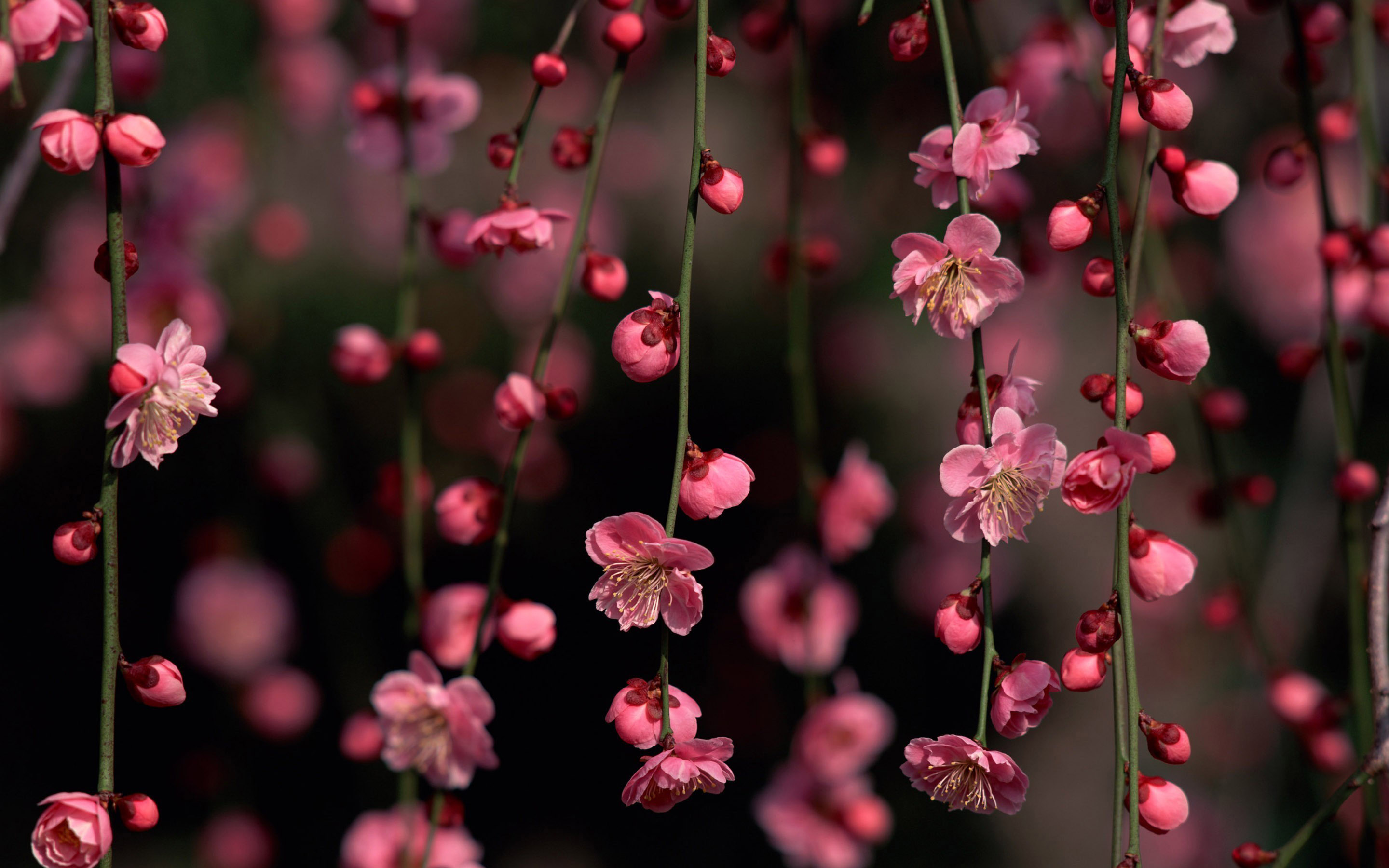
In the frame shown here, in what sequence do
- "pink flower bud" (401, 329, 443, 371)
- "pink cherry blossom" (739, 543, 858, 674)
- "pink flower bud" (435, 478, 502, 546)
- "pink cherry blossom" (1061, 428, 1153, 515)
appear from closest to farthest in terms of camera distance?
1. "pink cherry blossom" (1061, 428, 1153, 515)
2. "pink flower bud" (435, 478, 502, 546)
3. "pink flower bud" (401, 329, 443, 371)
4. "pink cherry blossom" (739, 543, 858, 674)

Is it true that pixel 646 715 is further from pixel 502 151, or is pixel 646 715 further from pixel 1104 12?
pixel 1104 12

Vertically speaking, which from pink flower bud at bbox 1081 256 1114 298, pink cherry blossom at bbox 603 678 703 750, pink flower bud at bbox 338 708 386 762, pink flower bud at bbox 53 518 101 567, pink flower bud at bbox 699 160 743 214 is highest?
pink flower bud at bbox 699 160 743 214

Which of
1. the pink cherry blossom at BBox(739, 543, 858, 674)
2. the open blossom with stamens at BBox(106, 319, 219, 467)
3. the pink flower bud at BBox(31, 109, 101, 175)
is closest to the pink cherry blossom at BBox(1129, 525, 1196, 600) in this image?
the pink cherry blossom at BBox(739, 543, 858, 674)

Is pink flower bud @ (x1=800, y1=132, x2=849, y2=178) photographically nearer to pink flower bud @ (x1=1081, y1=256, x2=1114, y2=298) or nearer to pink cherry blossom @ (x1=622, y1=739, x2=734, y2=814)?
pink flower bud @ (x1=1081, y1=256, x2=1114, y2=298)

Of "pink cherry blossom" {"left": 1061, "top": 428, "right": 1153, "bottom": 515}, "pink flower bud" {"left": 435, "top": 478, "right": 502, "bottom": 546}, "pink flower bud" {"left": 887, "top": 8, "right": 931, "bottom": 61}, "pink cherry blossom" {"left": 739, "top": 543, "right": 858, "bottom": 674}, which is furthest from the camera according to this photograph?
"pink cherry blossom" {"left": 739, "top": 543, "right": 858, "bottom": 674}

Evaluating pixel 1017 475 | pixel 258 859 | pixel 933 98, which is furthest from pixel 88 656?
pixel 933 98

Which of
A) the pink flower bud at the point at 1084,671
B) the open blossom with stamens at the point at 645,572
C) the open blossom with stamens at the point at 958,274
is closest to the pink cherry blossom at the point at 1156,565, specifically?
the pink flower bud at the point at 1084,671

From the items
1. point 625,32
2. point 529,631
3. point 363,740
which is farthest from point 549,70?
point 363,740

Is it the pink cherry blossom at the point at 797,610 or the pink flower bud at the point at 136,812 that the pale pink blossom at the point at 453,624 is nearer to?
the pink flower bud at the point at 136,812
